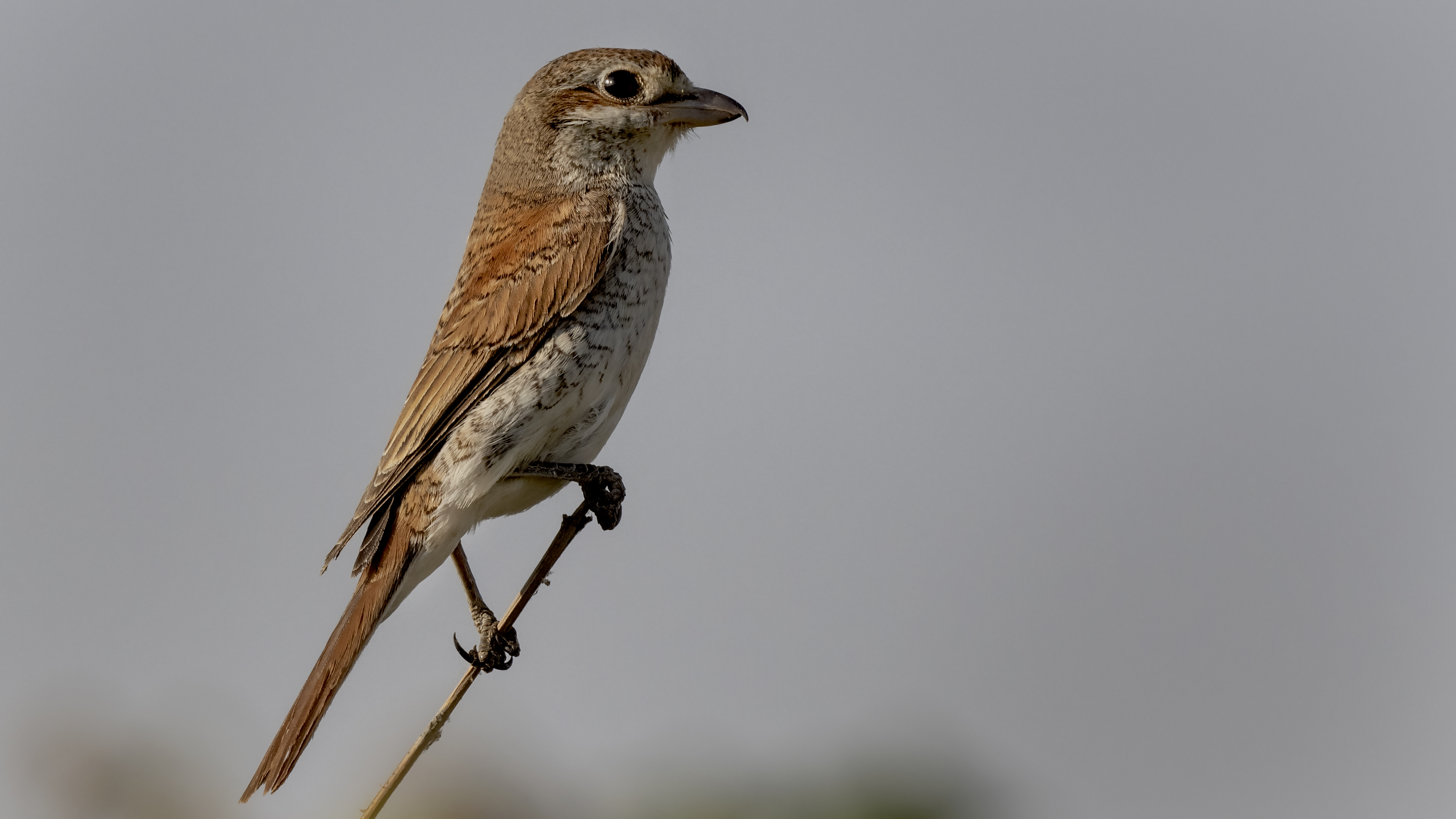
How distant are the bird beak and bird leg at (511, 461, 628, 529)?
103cm

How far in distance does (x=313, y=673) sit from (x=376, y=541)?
417 millimetres

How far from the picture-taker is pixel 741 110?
12.2ft

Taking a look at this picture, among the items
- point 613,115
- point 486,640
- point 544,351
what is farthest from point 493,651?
point 613,115

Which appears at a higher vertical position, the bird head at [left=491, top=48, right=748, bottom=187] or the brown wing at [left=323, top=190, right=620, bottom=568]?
the bird head at [left=491, top=48, right=748, bottom=187]

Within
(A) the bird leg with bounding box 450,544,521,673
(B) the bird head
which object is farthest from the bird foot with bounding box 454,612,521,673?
(B) the bird head

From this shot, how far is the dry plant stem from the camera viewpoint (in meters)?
2.21

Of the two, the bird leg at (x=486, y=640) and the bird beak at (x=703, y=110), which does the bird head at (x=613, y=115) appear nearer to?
the bird beak at (x=703, y=110)

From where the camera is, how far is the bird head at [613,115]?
3.72 m

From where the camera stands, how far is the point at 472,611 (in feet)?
11.9

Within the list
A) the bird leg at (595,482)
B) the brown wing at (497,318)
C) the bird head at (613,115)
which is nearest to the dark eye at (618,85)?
the bird head at (613,115)

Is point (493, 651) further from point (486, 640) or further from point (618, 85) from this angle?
point (618, 85)

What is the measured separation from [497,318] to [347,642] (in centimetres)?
92

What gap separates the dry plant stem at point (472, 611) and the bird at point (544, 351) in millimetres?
224

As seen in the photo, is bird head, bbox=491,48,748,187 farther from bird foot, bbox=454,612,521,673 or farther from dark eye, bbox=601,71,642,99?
bird foot, bbox=454,612,521,673
